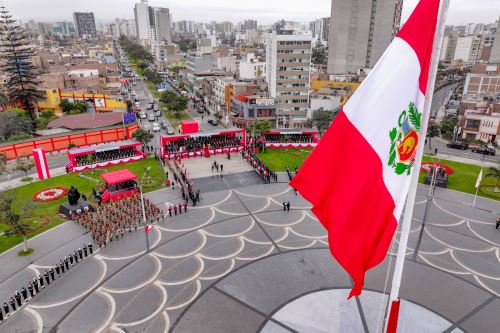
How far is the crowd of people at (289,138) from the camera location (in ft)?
182

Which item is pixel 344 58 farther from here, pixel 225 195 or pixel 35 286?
pixel 35 286

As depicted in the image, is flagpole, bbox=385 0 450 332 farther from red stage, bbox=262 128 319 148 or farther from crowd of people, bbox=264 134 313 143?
crowd of people, bbox=264 134 313 143

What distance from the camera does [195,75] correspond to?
357ft

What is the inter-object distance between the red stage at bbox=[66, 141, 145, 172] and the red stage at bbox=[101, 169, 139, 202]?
10.9 meters

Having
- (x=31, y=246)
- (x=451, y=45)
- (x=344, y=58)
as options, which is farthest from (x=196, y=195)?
(x=451, y=45)

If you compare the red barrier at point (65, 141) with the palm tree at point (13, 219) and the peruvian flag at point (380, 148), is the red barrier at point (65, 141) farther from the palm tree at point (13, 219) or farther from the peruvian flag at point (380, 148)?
the peruvian flag at point (380, 148)

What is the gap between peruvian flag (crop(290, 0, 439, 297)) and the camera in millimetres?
8812

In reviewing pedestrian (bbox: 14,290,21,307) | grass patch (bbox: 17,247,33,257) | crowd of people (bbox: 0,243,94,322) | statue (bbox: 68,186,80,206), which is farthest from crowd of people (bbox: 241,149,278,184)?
pedestrian (bbox: 14,290,21,307)

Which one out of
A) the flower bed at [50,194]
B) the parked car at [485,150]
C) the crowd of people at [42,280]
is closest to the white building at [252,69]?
the parked car at [485,150]

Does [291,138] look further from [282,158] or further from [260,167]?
[260,167]

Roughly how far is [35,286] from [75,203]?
41.4 feet

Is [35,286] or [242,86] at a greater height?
[242,86]

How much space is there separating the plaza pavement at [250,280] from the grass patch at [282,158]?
1404cm

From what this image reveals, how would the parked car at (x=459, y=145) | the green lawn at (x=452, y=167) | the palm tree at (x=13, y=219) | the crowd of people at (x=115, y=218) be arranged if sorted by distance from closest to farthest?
the palm tree at (x=13, y=219), the crowd of people at (x=115, y=218), the green lawn at (x=452, y=167), the parked car at (x=459, y=145)
